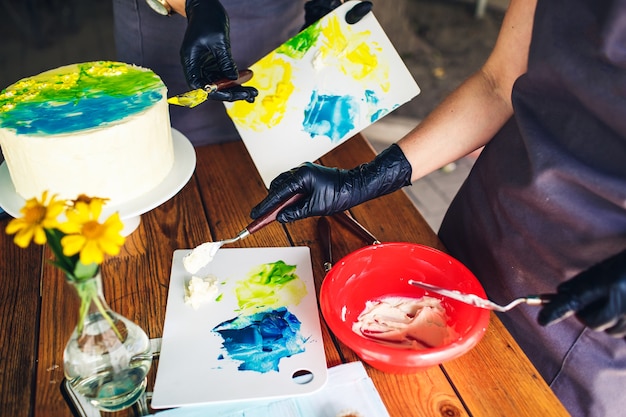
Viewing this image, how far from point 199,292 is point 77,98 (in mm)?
508

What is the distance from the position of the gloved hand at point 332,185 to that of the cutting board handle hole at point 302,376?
33 cm

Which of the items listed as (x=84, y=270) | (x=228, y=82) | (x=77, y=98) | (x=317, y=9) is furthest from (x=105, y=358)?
(x=317, y=9)

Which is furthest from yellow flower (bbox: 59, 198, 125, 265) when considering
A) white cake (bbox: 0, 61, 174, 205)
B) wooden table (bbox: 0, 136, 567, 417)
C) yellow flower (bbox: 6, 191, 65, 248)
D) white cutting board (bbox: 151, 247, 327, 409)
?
white cake (bbox: 0, 61, 174, 205)

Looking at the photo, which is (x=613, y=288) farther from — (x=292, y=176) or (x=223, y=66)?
(x=223, y=66)

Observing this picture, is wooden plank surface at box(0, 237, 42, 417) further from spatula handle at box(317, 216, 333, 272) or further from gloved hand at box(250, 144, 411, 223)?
spatula handle at box(317, 216, 333, 272)

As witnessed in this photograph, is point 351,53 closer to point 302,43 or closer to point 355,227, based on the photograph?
point 302,43

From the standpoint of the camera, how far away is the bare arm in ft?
Answer: 4.03

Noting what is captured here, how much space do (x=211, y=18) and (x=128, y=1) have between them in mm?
308

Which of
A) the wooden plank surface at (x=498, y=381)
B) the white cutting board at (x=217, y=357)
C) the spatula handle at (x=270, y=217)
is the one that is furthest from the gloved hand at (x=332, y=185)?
the wooden plank surface at (x=498, y=381)

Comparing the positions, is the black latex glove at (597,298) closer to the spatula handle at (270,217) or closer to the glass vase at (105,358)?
the spatula handle at (270,217)

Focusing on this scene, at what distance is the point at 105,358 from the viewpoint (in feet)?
2.72

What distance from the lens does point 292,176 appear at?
1161 millimetres

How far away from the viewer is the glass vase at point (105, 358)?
2.63 feet

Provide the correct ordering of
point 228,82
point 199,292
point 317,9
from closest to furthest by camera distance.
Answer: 1. point 199,292
2. point 228,82
3. point 317,9
